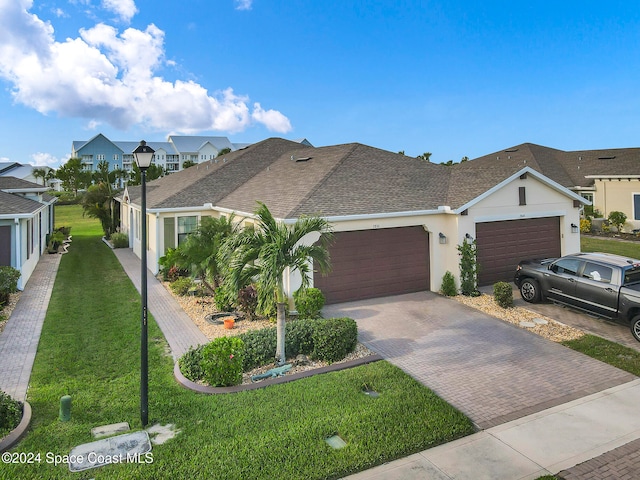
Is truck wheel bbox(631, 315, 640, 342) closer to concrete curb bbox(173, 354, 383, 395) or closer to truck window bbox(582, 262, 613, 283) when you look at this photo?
truck window bbox(582, 262, 613, 283)

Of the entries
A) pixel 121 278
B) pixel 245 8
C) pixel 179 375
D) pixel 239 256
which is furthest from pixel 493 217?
pixel 121 278

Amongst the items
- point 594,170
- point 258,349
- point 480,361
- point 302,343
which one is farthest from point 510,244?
point 594,170

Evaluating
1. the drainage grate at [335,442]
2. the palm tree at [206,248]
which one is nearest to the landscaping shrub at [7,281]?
the palm tree at [206,248]

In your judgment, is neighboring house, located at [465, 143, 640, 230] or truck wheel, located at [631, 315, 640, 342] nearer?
truck wheel, located at [631, 315, 640, 342]

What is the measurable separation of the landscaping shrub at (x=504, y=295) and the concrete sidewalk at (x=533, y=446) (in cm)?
547

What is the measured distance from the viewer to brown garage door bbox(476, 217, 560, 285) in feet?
50.1

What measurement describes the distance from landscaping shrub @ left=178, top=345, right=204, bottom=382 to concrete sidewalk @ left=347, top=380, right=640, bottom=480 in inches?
151

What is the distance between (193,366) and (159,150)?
325 feet

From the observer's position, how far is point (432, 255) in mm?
14930

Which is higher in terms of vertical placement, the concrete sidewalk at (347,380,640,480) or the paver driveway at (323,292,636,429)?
the paver driveway at (323,292,636,429)

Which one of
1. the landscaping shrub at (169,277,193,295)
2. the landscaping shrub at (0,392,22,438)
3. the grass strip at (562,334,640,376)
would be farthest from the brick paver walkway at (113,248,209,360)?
the grass strip at (562,334,640,376)

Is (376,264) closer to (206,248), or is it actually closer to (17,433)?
(206,248)

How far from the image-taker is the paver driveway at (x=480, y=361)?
7.45 meters

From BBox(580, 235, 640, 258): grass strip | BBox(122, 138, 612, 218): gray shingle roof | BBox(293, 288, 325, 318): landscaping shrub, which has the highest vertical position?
BBox(122, 138, 612, 218): gray shingle roof
